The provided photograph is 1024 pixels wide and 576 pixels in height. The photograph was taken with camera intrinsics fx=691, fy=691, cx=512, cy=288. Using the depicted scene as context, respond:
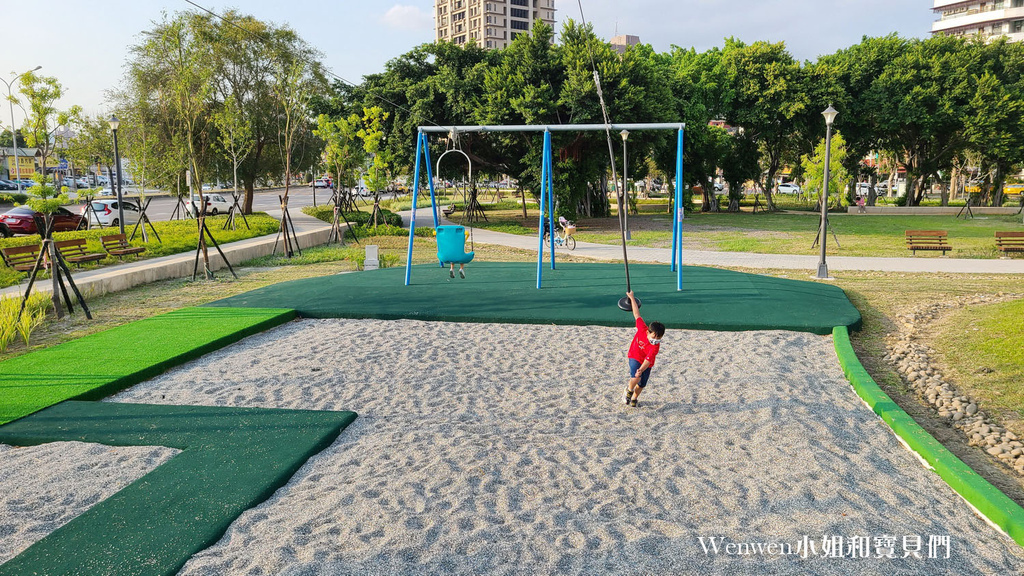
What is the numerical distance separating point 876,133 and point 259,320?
43638 mm

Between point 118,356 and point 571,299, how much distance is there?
696cm

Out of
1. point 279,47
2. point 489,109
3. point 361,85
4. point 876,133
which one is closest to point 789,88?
point 876,133

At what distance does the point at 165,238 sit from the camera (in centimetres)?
2256

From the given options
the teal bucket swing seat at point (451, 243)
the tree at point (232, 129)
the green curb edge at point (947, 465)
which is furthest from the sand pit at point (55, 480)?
the tree at point (232, 129)

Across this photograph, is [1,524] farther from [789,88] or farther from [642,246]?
[789,88]

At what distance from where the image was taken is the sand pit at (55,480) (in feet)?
14.4

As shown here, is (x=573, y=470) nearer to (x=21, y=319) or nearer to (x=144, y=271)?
(x=21, y=319)

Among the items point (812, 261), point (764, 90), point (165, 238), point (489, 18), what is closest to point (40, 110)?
point (165, 238)

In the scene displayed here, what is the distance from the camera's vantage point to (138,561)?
3.90 m

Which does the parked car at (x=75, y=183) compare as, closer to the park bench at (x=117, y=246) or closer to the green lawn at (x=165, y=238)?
the green lawn at (x=165, y=238)

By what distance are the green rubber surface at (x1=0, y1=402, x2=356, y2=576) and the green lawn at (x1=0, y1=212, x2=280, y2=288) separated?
31.6ft

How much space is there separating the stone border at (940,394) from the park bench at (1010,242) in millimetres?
10321

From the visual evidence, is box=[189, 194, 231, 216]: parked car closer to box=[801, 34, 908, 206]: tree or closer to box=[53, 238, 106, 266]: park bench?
box=[53, 238, 106, 266]: park bench

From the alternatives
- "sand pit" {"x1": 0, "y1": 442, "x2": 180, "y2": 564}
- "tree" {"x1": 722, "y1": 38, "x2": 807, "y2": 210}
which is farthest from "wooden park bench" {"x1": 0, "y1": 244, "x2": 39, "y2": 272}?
"tree" {"x1": 722, "y1": 38, "x2": 807, "y2": 210}
